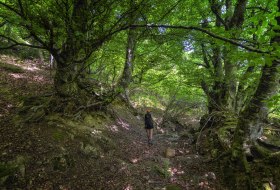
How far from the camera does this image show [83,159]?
6539mm

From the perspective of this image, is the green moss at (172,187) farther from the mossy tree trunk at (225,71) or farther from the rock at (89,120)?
the mossy tree trunk at (225,71)

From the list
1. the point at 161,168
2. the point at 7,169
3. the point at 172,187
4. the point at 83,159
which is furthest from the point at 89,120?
the point at 172,187

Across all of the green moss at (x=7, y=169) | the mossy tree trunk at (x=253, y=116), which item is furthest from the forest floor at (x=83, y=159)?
Result: the mossy tree trunk at (x=253, y=116)

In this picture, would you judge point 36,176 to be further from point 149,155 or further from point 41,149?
point 149,155

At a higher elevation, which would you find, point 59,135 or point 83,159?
point 59,135

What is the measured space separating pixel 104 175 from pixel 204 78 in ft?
28.8

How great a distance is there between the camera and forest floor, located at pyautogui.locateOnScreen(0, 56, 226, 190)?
5160mm

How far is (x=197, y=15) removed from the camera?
12.9 m

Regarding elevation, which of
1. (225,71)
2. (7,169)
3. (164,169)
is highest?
(225,71)

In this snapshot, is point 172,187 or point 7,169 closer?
point 7,169

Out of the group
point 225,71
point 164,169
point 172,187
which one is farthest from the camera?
point 225,71

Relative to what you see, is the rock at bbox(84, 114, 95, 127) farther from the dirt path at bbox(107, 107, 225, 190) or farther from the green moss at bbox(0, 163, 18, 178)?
the green moss at bbox(0, 163, 18, 178)

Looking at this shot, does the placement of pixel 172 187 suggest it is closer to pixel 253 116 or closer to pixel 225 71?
pixel 253 116

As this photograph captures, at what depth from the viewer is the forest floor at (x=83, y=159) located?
16.9 feet
